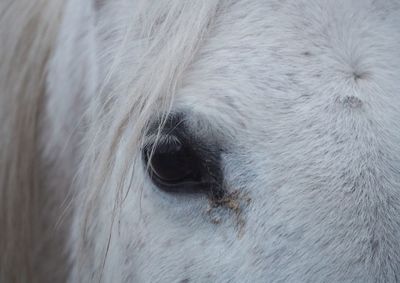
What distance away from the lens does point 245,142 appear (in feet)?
3.01

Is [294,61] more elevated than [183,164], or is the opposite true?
[294,61]

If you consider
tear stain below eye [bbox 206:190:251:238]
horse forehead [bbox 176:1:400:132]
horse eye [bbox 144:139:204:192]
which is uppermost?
horse forehead [bbox 176:1:400:132]

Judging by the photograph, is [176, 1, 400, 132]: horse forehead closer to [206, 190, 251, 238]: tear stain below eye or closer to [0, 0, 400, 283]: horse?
[0, 0, 400, 283]: horse

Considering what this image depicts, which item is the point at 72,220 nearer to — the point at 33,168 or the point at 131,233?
A: the point at 33,168

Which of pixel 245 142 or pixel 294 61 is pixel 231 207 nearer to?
pixel 245 142

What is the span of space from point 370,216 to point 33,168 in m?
0.96

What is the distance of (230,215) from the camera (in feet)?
3.04

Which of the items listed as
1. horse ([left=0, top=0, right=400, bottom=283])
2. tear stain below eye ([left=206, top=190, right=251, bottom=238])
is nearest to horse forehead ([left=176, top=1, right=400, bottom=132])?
horse ([left=0, top=0, right=400, bottom=283])

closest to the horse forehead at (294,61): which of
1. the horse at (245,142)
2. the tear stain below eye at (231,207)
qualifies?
the horse at (245,142)

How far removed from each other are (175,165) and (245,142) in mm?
135

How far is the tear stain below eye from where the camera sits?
91cm

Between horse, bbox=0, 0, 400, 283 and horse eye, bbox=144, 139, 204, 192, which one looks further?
horse eye, bbox=144, 139, 204, 192

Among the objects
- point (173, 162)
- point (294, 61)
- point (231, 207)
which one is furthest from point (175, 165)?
point (294, 61)

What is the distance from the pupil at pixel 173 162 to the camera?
3.18 ft
